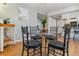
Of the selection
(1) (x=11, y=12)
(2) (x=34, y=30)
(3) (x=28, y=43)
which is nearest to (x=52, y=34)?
(2) (x=34, y=30)

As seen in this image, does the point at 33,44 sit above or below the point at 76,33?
below

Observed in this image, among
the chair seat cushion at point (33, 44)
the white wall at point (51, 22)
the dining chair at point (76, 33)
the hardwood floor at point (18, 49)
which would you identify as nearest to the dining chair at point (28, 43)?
the chair seat cushion at point (33, 44)

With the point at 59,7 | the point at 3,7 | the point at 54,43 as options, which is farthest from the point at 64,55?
the point at 3,7

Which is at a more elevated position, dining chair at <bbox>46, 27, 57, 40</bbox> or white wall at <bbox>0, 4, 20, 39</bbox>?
white wall at <bbox>0, 4, 20, 39</bbox>

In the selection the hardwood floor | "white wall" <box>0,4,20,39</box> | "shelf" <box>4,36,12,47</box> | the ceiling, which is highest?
the ceiling

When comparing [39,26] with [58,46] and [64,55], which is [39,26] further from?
[64,55]

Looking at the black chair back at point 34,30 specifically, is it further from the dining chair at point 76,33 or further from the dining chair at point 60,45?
the dining chair at point 76,33

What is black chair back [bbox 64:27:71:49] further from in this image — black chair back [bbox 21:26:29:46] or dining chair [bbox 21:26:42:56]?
black chair back [bbox 21:26:29:46]

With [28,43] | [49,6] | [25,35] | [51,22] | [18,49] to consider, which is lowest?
[18,49]

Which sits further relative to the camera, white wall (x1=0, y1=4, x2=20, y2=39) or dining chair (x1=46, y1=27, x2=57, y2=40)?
dining chair (x1=46, y1=27, x2=57, y2=40)

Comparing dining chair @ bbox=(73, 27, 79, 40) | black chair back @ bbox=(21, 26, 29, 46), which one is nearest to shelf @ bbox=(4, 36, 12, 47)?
black chair back @ bbox=(21, 26, 29, 46)

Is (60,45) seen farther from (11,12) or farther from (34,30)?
(11,12)

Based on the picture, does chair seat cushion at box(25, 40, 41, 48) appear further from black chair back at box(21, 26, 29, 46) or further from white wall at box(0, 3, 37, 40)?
white wall at box(0, 3, 37, 40)

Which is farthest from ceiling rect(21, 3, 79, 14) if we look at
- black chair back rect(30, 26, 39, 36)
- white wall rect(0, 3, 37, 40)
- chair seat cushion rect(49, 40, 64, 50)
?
chair seat cushion rect(49, 40, 64, 50)
